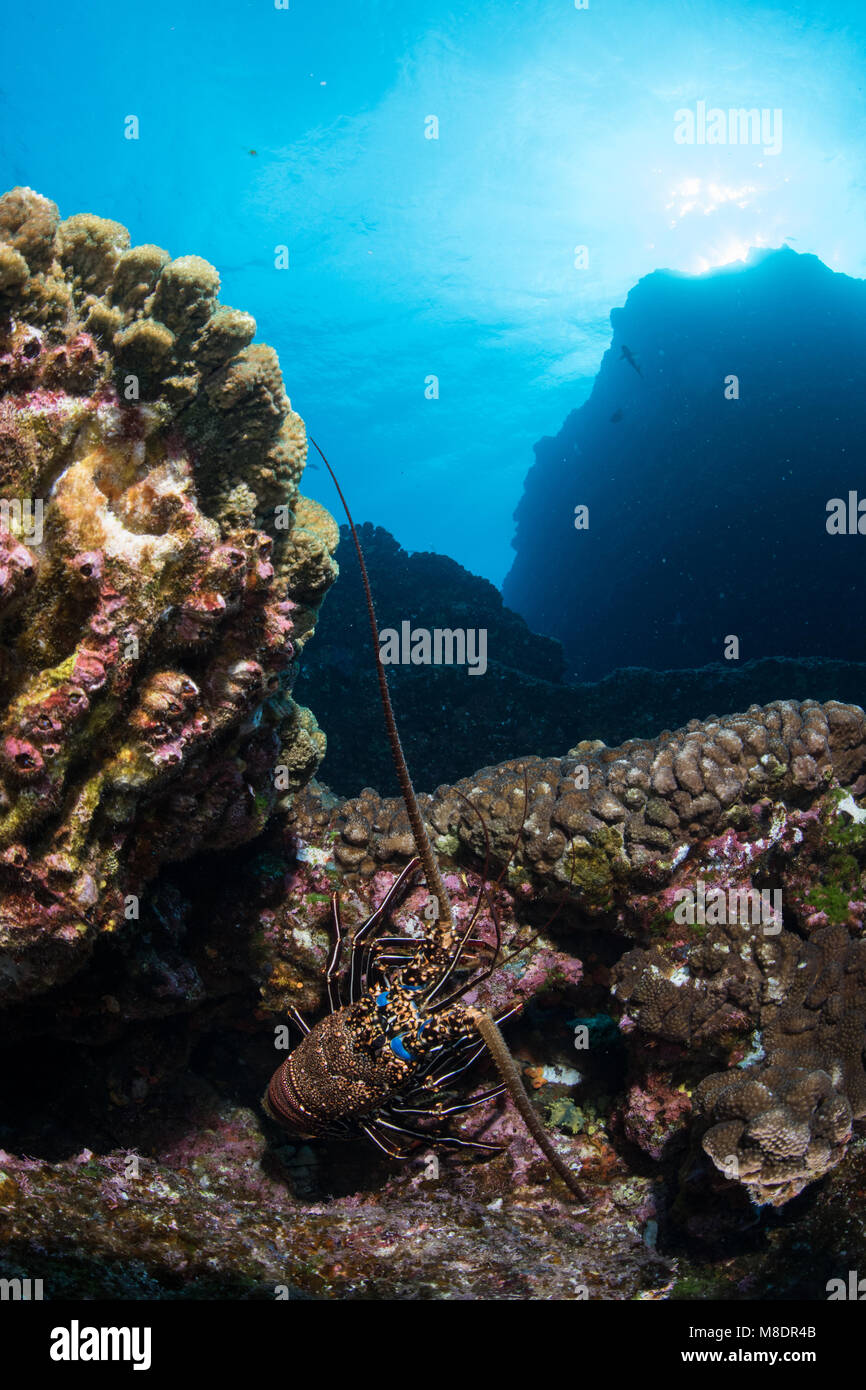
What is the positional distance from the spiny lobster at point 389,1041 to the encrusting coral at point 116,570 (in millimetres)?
948

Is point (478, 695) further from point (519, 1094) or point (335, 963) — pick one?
point (519, 1094)

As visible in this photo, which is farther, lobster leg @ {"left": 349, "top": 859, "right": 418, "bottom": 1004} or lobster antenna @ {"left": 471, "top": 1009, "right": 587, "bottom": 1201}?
lobster leg @ {"left": 349, "top": 859, "right": 418, "bottom": 1004}

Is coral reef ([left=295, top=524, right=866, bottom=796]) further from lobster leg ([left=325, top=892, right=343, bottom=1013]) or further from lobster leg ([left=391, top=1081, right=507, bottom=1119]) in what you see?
lobster leg ([left=391, top=1081, right=507, bottom=1119])

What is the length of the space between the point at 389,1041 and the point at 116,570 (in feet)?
11.0

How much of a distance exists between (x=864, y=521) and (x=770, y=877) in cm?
1772

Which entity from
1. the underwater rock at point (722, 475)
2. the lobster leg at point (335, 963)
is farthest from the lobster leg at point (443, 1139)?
A: the underwater rock at point (722, 475)

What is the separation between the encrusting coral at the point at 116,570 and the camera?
255 centimetres

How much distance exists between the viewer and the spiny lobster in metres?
3.99

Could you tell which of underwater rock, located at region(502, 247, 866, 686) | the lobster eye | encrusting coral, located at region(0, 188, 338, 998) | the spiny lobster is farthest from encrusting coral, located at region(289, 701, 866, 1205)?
underwater rock, located at region(502, 247, 866, 686)

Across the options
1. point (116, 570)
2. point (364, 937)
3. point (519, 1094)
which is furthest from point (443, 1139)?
point (116, 570)

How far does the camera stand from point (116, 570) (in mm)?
2674

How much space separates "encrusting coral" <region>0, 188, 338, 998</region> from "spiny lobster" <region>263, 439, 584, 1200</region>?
948 mm

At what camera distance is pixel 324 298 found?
37250 mm

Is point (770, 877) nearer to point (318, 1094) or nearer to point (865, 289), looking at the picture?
point (318, 1094)
